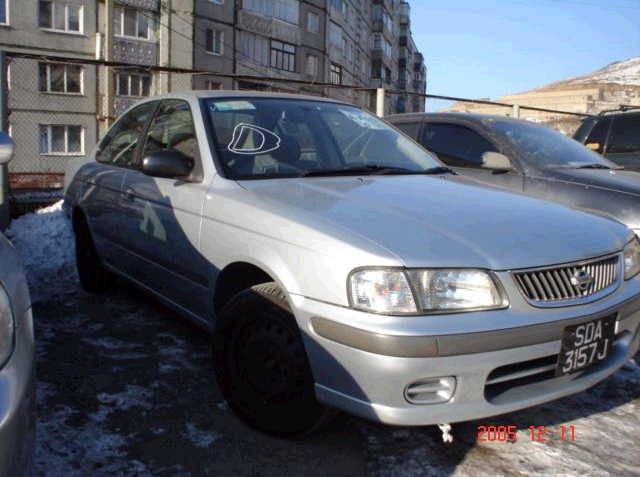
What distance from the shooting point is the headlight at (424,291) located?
222 cm

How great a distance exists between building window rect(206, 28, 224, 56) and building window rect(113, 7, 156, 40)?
337 centimetres

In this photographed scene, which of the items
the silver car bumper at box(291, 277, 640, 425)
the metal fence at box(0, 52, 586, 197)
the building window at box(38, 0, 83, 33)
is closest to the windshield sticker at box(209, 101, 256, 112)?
the silver car bumper at box(291, 277, 640, 425)

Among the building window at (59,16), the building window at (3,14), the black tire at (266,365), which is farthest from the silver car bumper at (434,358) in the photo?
the building window at (59,16)

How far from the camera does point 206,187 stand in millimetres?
3182

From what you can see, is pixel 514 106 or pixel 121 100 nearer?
pixel 514 106

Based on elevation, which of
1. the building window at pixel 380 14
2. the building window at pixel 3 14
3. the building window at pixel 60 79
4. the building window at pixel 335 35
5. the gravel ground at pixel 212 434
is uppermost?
the building window at pixel 380 14

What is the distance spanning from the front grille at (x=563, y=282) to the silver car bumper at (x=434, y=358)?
56 mm

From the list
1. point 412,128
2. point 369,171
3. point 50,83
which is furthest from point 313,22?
point 369,171

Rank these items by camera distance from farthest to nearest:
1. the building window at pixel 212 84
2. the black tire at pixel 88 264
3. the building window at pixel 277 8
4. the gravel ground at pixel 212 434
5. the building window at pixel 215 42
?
the building window at pixel 277 8, the building window at pixel 215 42, the building window at pixel 212 84, the black tire at pixel 88 264, the gravel ground at pixel 212 434

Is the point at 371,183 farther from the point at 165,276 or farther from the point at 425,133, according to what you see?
the point at 425,133

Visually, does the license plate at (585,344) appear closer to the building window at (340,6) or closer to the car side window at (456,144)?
the car side window at (456,144)

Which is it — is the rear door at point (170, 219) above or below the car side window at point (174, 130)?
below

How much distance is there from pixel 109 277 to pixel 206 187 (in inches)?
82.8

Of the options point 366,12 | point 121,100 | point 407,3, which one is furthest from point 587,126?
point 407,3
